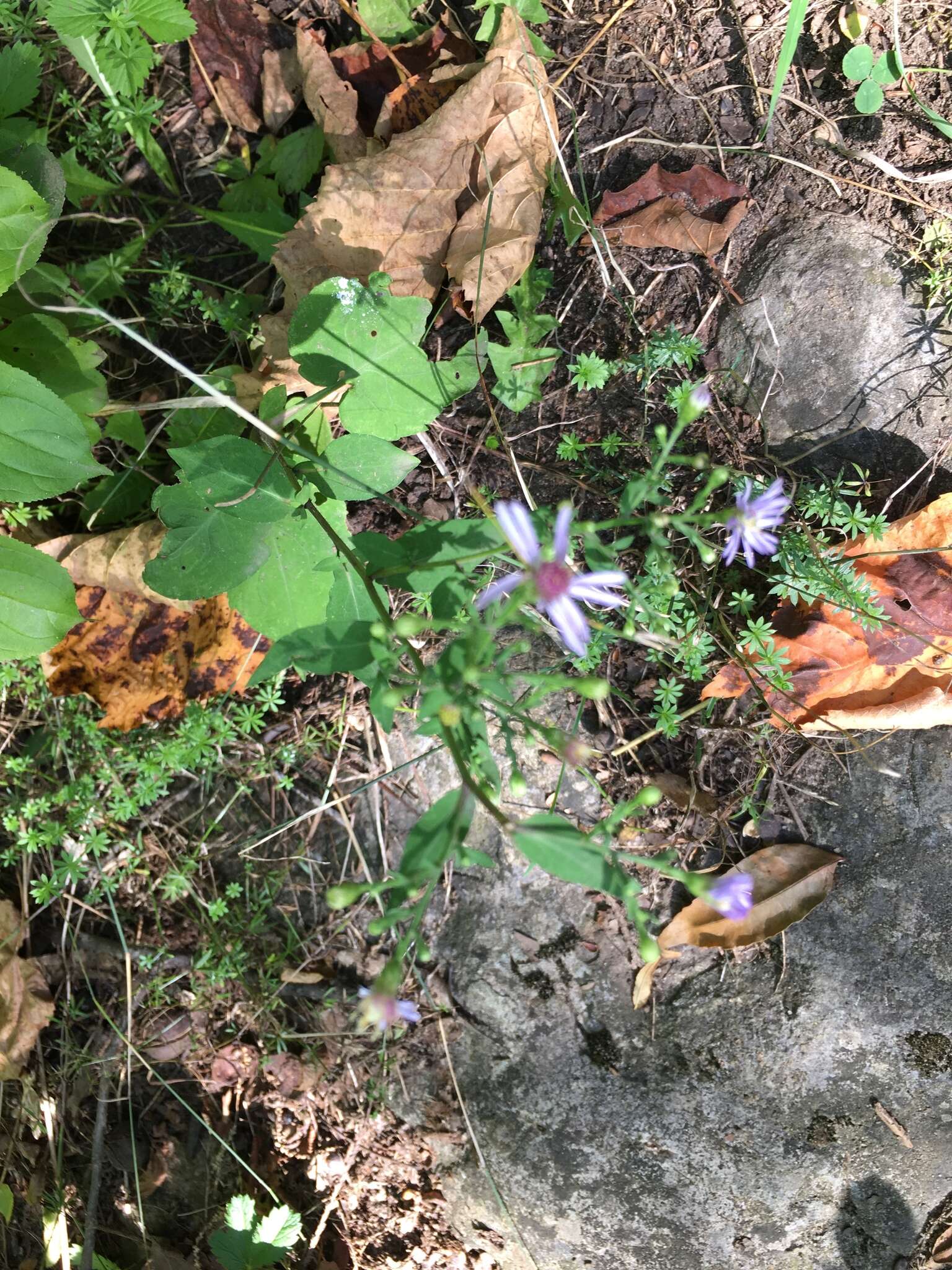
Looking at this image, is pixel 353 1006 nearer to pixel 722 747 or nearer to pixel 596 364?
pixel 722 747

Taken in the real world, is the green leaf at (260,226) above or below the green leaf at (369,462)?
above

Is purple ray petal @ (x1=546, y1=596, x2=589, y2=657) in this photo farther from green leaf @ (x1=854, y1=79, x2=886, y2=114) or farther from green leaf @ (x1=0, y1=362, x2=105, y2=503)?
green leaf @ (x1=854, y1=79, x2=886, y2=114)

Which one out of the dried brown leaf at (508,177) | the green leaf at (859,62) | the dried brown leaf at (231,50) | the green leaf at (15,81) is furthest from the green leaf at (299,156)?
the green leaf at (859,62)

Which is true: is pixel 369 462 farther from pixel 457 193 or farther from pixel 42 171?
pixel 42 171

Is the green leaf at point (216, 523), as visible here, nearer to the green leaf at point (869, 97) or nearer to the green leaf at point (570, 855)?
the green leaf at point (570, 855)

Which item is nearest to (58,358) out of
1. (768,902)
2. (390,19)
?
(390,19)

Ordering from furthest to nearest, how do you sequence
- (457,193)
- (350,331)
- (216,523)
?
(457,193) < (350,331) < (216,523)
